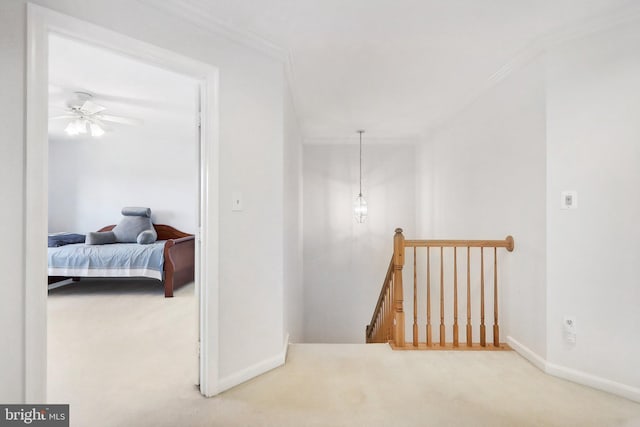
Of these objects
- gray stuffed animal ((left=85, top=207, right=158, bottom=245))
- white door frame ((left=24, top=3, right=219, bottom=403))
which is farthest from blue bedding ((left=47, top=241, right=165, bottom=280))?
white door frame ((left=24, top=3, right=219, bottom=403))

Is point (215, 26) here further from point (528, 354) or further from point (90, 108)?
point (528, 354)

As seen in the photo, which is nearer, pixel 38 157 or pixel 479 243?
pixel 38 157

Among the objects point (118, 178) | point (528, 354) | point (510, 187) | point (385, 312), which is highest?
point (118, 178)

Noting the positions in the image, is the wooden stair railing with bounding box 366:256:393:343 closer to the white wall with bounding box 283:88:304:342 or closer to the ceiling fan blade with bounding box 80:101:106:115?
the white wall with bounding box 283:88:304:342

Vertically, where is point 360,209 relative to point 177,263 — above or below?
above

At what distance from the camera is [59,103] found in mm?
3279

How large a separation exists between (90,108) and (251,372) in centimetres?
346

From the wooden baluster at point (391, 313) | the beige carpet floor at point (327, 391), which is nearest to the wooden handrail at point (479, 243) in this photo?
the wooden baluster at point (391, 313)

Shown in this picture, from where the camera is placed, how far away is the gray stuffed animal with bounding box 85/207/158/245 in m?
4.33

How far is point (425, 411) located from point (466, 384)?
0.44 m

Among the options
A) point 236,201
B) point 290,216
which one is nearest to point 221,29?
point 236,201

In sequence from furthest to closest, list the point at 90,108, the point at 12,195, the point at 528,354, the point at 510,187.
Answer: the point at 90,108, the point at 510,187, the point at 528,354, the point at 12,195

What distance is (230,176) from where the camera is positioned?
5.89ft

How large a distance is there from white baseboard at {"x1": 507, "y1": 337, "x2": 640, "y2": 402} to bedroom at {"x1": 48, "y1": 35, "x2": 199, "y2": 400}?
2.43 metres
